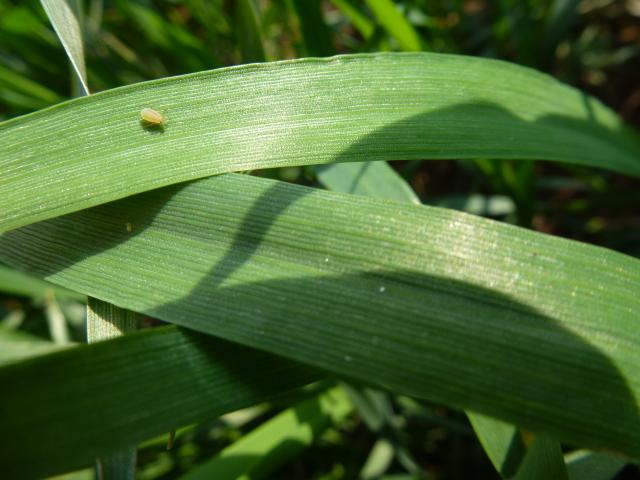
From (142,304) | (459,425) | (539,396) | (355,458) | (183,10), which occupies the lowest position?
(355,458)

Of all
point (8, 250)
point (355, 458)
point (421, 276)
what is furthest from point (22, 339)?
point (421, 276)

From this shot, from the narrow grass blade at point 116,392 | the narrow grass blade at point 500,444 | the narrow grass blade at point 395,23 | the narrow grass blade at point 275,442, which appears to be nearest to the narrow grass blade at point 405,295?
the narrow grass blade at point 116,392

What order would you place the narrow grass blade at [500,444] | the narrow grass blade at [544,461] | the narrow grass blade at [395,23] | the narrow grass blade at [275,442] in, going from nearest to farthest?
the narrow grass blade at [544,461] → the narrow grass blade at [500,444] → the narrow grass blade at [275,442] → the narrow grass blade at [395,23]

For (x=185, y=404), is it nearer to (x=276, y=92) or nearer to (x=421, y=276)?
(x=421, y=276)

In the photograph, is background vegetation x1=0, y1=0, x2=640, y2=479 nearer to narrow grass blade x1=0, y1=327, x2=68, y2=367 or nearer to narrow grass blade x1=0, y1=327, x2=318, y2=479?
narrow grass blade x1=0, y1=327, x2=68, y2=367

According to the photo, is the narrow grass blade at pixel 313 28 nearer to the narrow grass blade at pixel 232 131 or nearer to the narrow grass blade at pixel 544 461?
the narrow grass blade at pixel 232 131

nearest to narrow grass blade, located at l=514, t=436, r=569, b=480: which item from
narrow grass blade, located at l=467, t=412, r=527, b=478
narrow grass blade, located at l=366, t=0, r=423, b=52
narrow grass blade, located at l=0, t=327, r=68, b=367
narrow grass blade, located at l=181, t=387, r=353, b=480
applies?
narrow grass blade, located at l=467, t=412, r=527, b=478
